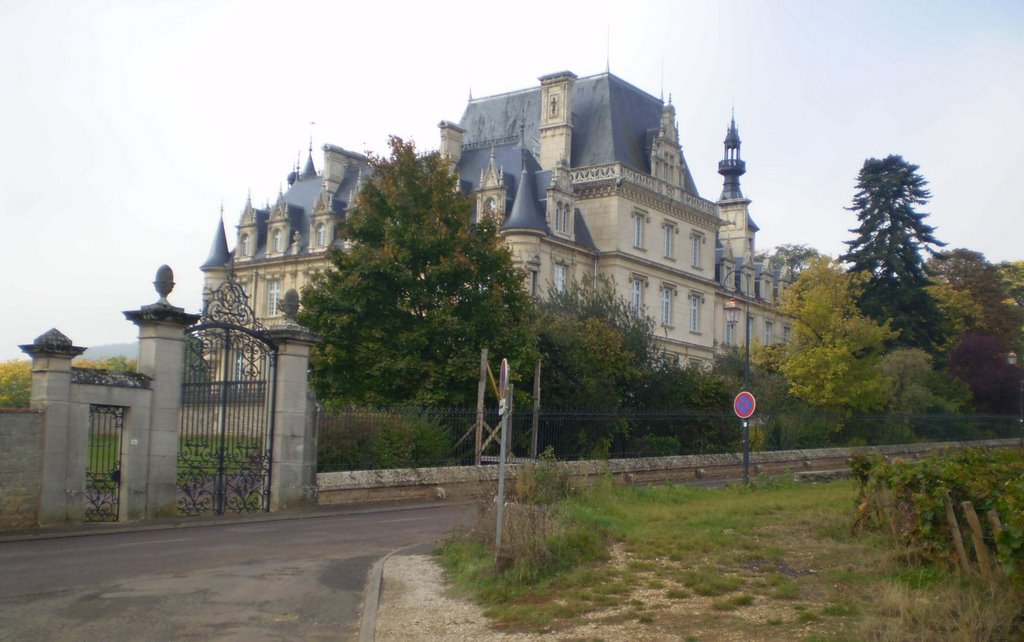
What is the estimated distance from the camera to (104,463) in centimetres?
1717

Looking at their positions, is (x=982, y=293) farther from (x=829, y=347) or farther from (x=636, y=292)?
(x=829, y=347)

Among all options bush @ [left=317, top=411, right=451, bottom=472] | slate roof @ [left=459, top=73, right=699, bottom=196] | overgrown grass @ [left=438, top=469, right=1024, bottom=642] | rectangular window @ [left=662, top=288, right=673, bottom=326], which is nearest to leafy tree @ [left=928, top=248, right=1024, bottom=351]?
rectangular window @ [left=662, top=288, right=673, bottom=326]

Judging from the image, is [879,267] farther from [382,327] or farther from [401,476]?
[401,476]

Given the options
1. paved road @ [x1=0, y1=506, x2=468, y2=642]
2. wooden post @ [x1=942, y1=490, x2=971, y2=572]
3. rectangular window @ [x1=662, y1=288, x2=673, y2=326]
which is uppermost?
rectangular window @ [x1=662, y1=288, x2=673, y2=326]

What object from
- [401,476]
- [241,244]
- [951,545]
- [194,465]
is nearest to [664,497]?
[401,476]

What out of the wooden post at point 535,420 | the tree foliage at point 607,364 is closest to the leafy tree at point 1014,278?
Answer: the tree foliage at point 607,364

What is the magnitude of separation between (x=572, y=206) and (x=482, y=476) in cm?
3997

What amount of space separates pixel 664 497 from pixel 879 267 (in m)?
41.4

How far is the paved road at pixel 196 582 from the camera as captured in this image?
32.7 ft

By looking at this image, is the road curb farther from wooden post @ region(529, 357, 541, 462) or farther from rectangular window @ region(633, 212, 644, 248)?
rectangular window @ region(633, 212, 644, 248)

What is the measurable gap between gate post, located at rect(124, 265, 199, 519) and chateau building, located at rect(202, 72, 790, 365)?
4014 cm

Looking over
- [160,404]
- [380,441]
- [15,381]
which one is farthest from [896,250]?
[15,381]

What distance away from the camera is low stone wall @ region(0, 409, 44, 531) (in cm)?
1586

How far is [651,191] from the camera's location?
6625 cm
